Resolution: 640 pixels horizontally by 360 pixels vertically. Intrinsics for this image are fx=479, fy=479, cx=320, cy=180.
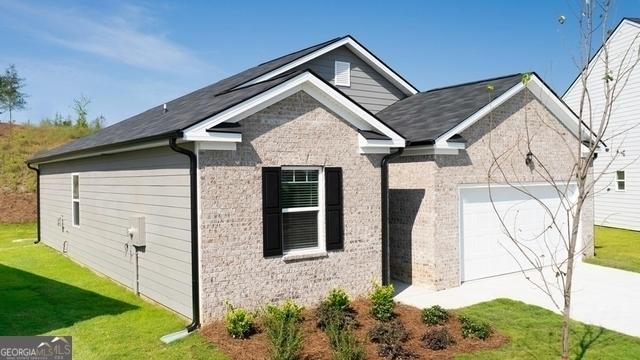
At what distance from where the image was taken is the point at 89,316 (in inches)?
356

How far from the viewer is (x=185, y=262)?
852cm

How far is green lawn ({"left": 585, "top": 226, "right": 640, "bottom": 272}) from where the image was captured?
45.7ft

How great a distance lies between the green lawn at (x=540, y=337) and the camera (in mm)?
7086

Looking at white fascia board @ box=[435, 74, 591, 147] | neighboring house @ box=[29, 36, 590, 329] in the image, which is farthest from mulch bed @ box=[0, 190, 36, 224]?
white fascia board @ box=[435, 74, 591, 147]

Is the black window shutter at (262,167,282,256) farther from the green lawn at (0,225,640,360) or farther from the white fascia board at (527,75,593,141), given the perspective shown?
the white fascia board at (527,75,593,141)

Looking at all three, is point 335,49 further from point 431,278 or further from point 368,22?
point 431,278

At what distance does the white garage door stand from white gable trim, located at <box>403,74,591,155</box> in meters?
1.46

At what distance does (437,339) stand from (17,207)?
26.7 metres

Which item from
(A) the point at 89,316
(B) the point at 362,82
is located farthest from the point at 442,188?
(A) the point at 89,316

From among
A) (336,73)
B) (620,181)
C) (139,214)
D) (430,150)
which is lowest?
(139,214)

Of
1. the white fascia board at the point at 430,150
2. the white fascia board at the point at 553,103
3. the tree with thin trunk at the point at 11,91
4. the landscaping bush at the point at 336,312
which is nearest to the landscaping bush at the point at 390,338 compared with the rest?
the landscaping bush at the point at 336,312

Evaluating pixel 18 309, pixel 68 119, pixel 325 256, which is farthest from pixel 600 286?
pixel 68 119

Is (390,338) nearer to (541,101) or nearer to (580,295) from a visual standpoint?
(580,295)

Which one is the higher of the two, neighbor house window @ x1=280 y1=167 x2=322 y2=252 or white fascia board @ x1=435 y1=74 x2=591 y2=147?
white fascia board @ x1=435 y1=74 x2=591 y2=147
